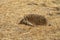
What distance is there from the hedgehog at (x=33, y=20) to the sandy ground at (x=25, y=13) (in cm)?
13

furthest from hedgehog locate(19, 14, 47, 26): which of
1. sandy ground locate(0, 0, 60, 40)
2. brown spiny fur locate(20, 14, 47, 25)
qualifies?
sandy ground locate(0, 0, 60, 40)

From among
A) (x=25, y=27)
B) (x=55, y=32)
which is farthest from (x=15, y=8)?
(x=55, y=32)

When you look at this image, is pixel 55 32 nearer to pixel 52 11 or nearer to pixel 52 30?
pixel 52 30

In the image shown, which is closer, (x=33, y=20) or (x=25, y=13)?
(x=33, y=20)

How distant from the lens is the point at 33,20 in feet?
17.9

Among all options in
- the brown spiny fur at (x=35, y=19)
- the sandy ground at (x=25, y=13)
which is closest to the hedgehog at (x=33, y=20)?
the brown spiny fur at (x=35, y=19)

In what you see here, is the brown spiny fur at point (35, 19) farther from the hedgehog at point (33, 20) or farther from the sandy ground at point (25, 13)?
the sandy ground at point (25, 13)

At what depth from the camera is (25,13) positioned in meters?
5.91

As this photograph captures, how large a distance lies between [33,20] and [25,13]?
1.77 ft

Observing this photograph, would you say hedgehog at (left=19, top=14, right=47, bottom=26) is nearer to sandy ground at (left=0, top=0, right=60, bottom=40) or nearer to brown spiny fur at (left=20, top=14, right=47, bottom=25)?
brown spiny fur at (left=20, top=14, right=47, bottom=25)

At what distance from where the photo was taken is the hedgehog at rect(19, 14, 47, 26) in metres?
5.32

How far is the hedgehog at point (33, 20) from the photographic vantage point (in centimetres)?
532

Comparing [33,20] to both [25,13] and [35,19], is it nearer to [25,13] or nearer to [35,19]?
[35,19]

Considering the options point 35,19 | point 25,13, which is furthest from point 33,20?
point 25,13
